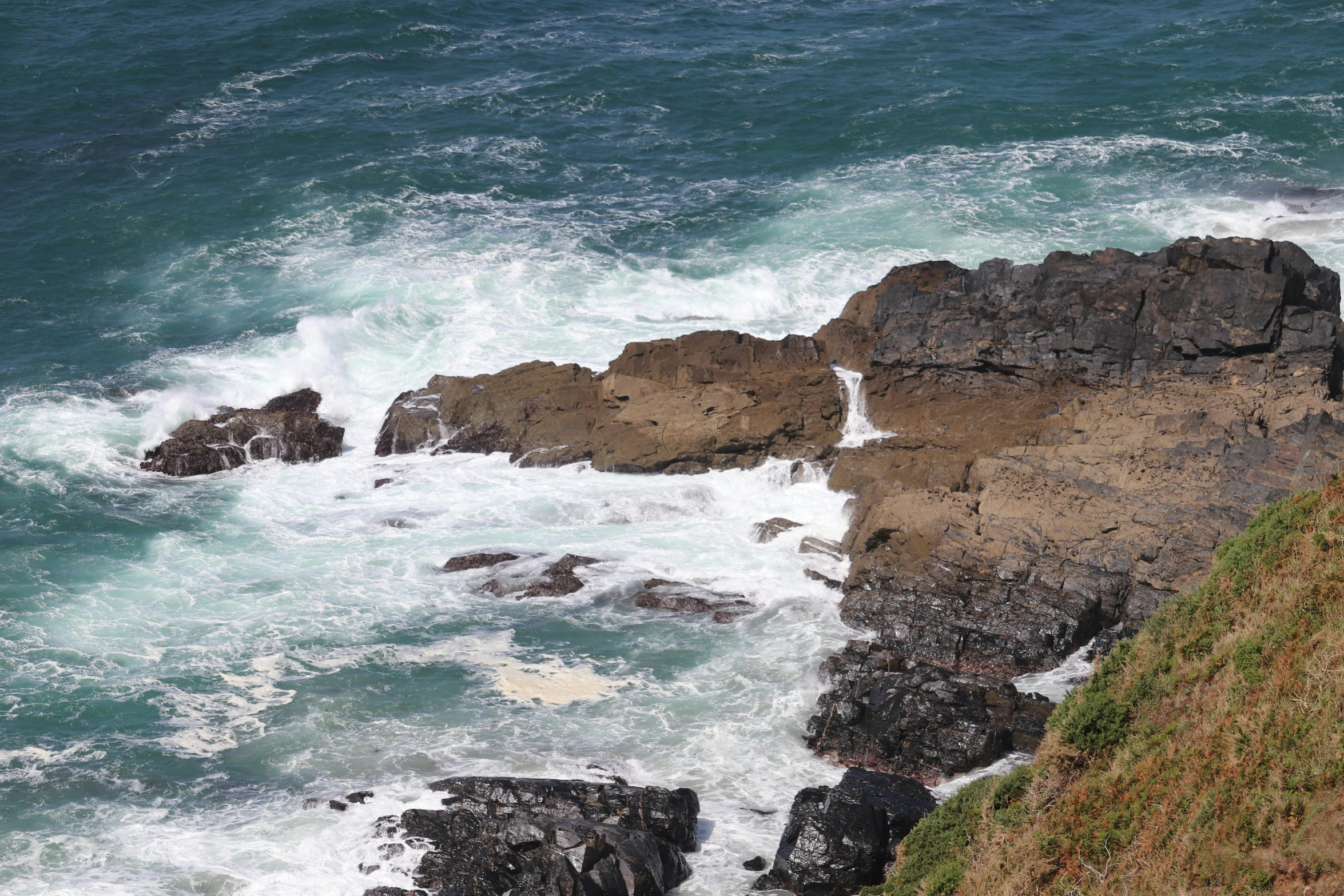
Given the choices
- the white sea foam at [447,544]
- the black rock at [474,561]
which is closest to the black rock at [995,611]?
the white sea foam at [447,544]

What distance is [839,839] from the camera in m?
23.3

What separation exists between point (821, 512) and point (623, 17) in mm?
53653

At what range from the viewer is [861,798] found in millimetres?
23938

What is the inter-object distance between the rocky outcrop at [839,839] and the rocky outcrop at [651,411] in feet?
52.2

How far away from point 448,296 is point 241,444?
12.4m

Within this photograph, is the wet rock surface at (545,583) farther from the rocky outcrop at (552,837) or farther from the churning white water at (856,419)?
the churning white water at (856,419)

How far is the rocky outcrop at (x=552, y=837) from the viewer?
2294cm

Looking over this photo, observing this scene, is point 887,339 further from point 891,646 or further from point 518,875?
point 518,875

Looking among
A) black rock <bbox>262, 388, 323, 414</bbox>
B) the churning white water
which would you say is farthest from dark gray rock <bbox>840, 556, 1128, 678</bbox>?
black rock <bbox>262, 388, 323, 414</bbox>

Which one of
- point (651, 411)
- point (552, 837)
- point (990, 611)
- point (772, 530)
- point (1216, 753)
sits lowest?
point (552, 837)

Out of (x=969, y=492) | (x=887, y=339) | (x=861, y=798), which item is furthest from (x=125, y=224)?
(x=861, y=798)

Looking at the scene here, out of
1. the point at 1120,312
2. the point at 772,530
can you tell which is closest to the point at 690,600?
the point at 772,530

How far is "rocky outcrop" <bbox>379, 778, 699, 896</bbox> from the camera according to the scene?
75.3 ft

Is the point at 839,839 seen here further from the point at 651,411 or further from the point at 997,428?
the point at 651,411
